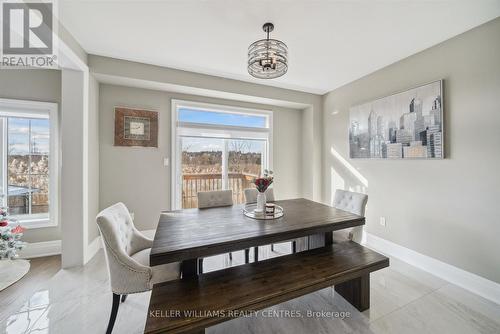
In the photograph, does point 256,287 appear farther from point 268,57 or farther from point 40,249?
point 40,249

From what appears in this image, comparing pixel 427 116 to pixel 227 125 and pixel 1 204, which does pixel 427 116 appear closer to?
pixel 227 125

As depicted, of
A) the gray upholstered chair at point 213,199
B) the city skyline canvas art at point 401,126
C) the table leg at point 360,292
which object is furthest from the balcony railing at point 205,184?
the table leg at point 360,292

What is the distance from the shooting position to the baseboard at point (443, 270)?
190 centimetres

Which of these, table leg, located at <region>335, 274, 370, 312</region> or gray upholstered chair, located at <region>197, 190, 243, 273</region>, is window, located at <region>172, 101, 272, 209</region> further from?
table leg, located at <region>335, 274, 370, 312</region>

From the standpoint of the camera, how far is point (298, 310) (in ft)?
5.82

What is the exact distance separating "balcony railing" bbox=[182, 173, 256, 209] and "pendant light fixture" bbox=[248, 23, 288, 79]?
2.17 m

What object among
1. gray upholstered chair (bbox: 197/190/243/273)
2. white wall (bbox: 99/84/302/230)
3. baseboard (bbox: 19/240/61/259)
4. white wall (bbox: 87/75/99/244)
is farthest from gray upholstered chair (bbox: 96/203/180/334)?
baseboard (bbox: 19/240/61/259)

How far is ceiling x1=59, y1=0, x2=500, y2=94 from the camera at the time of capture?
5.79 feet

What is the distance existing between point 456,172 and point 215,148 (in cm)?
333

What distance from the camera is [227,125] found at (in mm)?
3686

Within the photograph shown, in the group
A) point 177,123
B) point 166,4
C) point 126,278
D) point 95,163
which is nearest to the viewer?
point 126,278

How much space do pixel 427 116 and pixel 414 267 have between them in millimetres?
1880

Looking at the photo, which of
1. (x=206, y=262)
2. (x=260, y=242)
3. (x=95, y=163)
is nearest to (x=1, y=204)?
(x=95, y=163)

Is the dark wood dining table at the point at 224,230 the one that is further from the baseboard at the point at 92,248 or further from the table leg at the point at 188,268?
the baseboard at the point at 92,248
